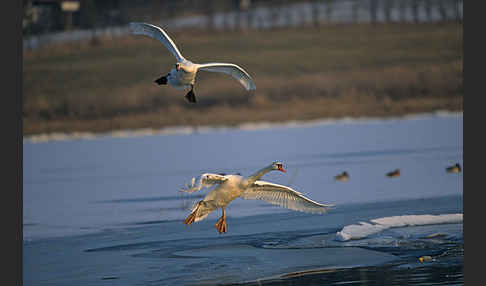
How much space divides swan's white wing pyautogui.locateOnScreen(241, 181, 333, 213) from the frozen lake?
2.00 ft

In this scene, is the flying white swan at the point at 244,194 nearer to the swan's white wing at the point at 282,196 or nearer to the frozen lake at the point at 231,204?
the swan's white wing at the point at 282,196

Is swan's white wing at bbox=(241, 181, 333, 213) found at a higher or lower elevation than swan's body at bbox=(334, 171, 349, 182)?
lower

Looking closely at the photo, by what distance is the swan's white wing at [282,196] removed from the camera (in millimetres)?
10633

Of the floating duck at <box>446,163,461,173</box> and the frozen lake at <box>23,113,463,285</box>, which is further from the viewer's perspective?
the floating duck at <box>446,163,461,173</box>

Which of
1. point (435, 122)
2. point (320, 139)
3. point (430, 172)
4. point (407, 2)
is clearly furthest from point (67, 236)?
point (407, 2)

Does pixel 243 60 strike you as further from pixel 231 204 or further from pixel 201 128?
pixel 231 204

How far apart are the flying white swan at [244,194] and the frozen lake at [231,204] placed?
2.07ft

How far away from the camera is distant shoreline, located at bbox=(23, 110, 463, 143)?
2216 centimetres

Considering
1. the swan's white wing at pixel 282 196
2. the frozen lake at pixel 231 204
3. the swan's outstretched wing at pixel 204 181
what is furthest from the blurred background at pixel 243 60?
the swan's outstretched wing at pixel 204 181

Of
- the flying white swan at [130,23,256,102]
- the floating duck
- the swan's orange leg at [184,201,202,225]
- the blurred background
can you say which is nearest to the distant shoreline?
the blurred background

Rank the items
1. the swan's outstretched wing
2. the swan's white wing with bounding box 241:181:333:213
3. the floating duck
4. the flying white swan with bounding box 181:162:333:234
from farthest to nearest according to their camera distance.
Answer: the floating duck < the swan's white wing with bounding box 241:181:333:213 < the flying white swan with bounding box 181:162:333:234 < the swan's outstretched wing

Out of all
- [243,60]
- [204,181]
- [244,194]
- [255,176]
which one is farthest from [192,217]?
[243,60]

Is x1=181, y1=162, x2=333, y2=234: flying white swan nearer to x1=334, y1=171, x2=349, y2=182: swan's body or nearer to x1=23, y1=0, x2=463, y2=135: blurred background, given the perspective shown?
x1=334, y1=171, x2=349, y2=182: swan's body

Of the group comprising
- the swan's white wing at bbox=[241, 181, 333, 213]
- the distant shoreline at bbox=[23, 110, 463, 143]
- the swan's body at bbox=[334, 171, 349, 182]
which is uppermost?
the distant shoreline at bbox=[23, 110, 463, 143]
